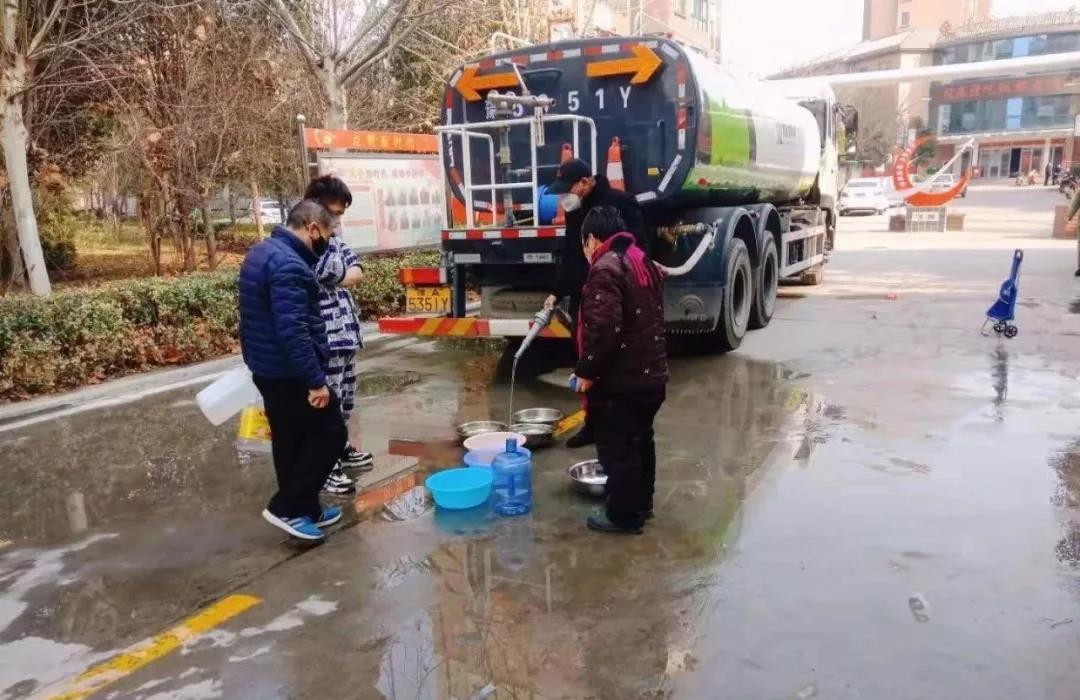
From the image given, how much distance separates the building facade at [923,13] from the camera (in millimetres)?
84375

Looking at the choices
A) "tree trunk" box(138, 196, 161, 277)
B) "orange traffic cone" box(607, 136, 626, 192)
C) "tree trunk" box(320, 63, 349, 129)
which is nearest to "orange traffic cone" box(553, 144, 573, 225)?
"orange traffic cone" box(607, 136, 626, 192)

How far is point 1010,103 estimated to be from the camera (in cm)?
6469

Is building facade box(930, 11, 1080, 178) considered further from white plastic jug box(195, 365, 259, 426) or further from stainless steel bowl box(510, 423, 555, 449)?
white plastic jug box(195, 365, 259, 426)

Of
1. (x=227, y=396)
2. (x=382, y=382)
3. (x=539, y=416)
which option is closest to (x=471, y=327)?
(x=382, y=382)

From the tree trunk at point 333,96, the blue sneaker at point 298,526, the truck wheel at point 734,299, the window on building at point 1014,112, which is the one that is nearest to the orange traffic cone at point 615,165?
the truck wheel at point 734,299

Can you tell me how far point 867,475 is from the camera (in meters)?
5.04

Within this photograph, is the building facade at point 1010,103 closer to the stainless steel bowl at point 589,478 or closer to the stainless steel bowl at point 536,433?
the stainless steel bowl at point 536,433

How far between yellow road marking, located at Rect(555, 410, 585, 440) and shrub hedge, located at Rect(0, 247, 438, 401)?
4.31 m

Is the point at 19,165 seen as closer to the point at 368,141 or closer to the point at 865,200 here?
the point at 368,141

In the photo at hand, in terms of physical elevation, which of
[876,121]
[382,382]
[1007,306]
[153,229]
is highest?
[876,121]

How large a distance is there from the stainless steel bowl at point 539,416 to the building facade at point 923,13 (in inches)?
3608

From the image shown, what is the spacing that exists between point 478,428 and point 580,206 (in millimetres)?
1698

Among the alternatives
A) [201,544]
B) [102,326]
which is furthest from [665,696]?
[102,326]

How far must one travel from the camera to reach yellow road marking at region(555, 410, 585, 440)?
6.09 meters
